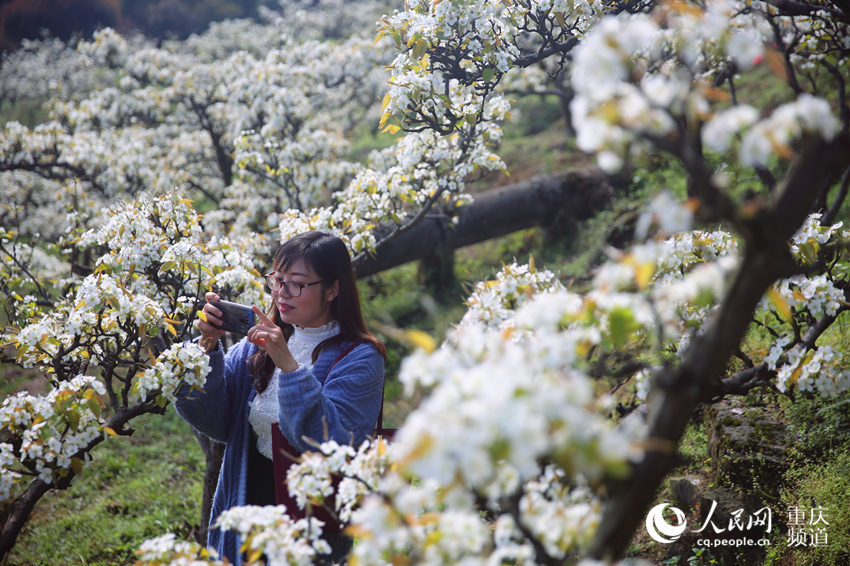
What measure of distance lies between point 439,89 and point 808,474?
10.1 feet

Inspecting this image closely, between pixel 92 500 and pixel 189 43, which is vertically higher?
pixel 189 43

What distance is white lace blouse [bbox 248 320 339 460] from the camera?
2801 millimetres

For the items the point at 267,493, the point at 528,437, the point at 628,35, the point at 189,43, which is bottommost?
the point at 267,493

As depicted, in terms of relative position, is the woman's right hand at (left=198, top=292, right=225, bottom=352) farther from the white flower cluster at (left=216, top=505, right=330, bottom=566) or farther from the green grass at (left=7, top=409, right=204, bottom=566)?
the green grass at (left=7, top=409, right=204, bottom=566)

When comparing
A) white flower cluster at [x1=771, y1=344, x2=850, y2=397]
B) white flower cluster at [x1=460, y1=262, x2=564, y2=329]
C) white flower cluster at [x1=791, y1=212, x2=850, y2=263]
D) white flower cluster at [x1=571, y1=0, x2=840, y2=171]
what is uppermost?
white flower cluster at [x1=571, y1=0, x2=840, y2=171]

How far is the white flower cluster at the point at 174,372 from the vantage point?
260cm

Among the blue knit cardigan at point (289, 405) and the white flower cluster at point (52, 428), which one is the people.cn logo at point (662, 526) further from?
the white flower cluster at point (52, 428)

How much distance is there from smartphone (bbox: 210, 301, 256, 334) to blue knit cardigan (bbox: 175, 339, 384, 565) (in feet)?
0.58

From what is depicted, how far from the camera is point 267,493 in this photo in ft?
9.50

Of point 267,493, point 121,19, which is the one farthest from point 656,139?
point 121,19

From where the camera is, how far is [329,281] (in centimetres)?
295

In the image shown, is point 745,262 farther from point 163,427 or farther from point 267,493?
point 163,427

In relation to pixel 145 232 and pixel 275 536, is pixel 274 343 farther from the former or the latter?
pixel 145 232

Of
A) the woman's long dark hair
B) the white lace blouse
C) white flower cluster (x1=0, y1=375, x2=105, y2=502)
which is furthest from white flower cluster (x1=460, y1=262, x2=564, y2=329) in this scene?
white flower cluster (x1=0, y1=375, x2=105, y2=502)
